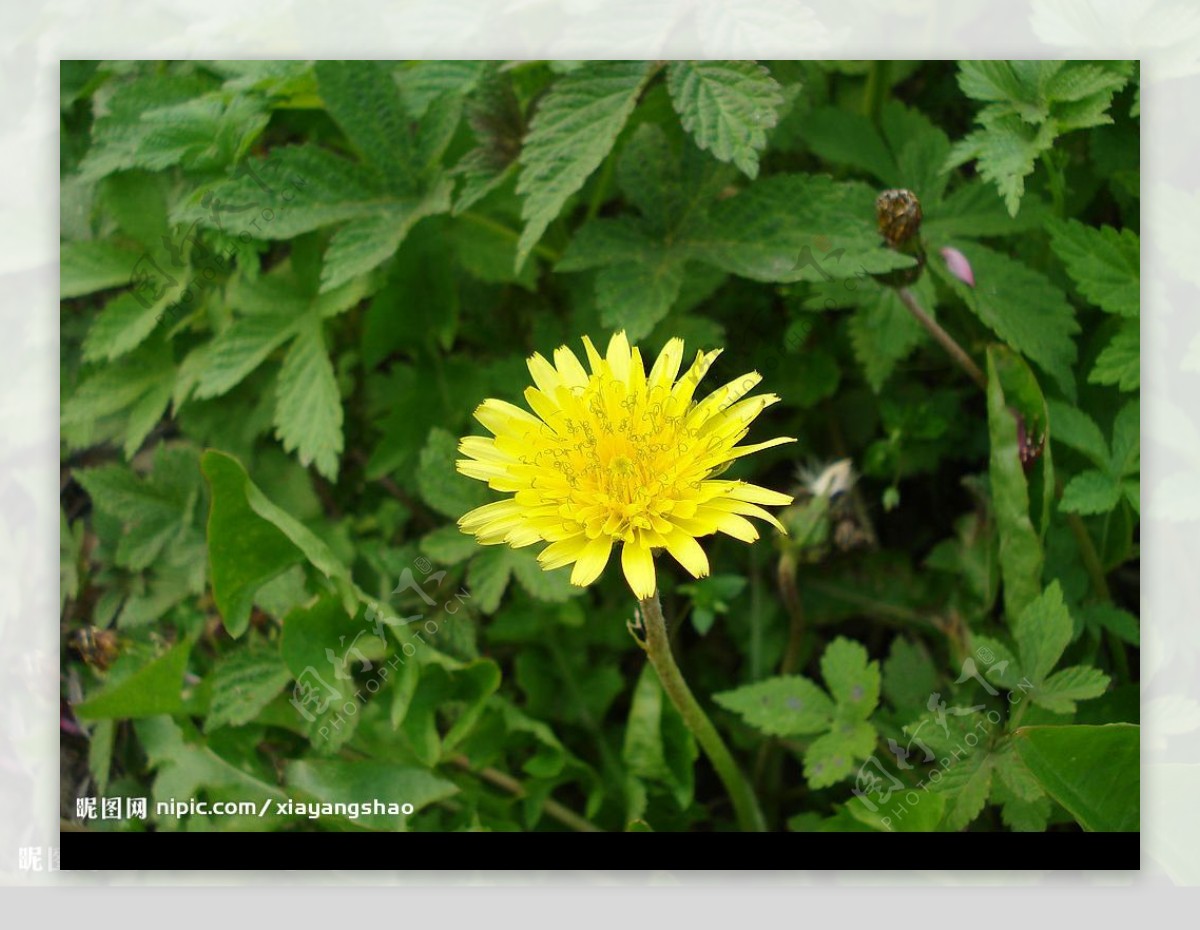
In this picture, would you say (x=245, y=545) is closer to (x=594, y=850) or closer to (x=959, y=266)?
(x=594, y=850)

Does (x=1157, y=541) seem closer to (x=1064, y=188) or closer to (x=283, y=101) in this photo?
(x=1064, y=188)

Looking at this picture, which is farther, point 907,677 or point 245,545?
point 907,677

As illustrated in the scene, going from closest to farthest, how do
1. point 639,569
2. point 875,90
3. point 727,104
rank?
point 639,569
point 727,104
point 875,90

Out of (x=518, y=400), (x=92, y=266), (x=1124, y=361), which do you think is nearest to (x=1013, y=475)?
(x=1124, y=361)

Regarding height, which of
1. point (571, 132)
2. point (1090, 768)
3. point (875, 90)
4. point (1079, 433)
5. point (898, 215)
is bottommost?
point (1090, 768)

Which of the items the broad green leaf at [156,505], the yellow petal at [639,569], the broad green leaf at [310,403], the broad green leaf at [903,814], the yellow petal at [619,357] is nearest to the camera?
the yellow petal at [639,569]

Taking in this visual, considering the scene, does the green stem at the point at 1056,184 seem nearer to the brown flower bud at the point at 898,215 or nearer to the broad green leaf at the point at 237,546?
the brown flower bud at the point at 898,215

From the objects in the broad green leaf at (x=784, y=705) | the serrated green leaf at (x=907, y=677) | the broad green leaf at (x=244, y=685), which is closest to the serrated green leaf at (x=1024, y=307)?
the serrated green leaf at (x=907, y=677)
